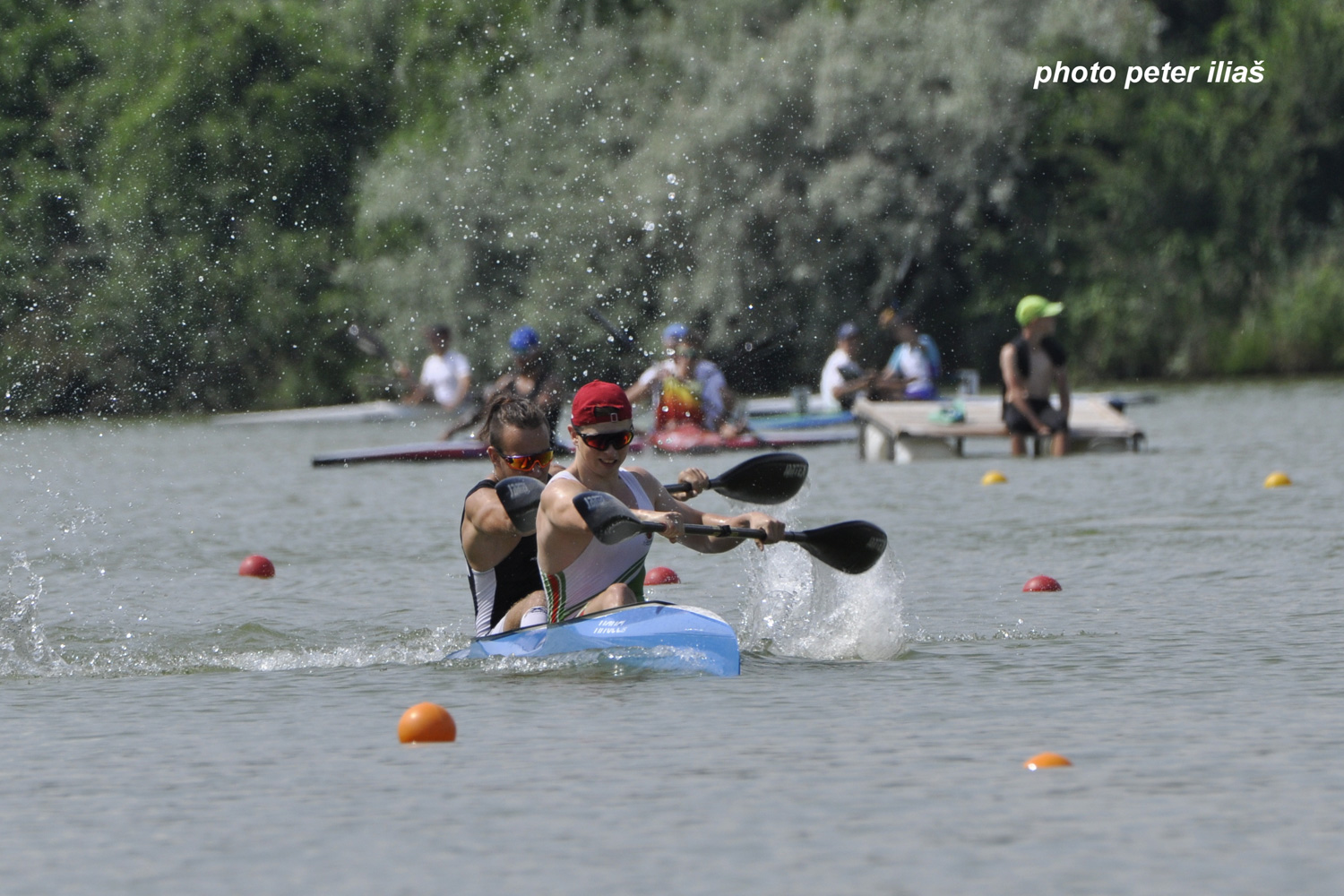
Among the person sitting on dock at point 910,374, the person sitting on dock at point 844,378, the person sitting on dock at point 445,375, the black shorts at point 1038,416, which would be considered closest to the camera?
the black shorts at point 1038,416

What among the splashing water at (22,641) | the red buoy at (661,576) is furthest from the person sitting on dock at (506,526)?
the red buoy at (661,576)

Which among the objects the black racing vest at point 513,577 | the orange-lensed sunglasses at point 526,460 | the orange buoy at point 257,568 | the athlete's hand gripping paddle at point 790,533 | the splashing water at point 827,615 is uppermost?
the orange-lensed sunglasses at point 526,460

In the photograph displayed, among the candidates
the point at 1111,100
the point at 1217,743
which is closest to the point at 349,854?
the point at 1217,743

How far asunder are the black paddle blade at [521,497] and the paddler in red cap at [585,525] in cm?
4

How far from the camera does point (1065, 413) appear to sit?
18781 mm

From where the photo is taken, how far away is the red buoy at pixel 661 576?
36.1ft

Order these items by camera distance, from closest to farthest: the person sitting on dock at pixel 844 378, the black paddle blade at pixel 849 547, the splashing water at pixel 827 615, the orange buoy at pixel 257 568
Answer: the black paddle blade at pixel 849 547 < the splashing water at pixel 827 615 < the orange buoy at pixel 257 568 < the person sitting on dock at pixel 844 378

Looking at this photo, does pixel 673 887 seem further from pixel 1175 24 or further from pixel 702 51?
pixel 1175 24

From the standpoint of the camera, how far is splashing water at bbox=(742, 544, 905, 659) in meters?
8.34

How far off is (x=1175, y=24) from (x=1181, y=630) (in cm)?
3764

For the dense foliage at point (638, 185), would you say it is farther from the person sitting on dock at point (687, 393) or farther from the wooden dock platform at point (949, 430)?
the wooden dock platform at point (949, 430)

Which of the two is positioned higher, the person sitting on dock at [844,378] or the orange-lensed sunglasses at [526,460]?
the orange-lensed sunglasses at [526,460]

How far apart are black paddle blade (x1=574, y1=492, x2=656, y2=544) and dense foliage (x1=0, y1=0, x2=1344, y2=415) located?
26.7 meters

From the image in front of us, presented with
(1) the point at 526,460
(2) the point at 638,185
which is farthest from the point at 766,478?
(2) the point at 638,185
